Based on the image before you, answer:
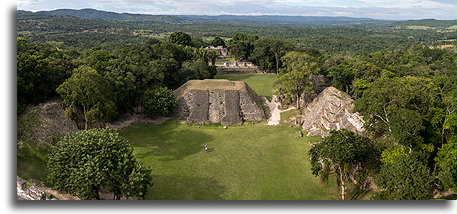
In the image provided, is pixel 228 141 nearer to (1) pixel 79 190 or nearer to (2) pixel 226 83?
(2) pixel 226 83

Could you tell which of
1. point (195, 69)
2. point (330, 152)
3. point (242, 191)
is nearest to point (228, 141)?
point (242, 191)

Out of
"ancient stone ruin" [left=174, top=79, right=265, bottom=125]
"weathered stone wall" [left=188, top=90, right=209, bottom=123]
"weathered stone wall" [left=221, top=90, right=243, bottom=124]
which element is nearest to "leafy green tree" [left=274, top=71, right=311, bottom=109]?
"ancient stone ruin" [left=174, top=79, right=265, bottom=125]

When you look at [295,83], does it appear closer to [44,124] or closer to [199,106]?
[199,106]

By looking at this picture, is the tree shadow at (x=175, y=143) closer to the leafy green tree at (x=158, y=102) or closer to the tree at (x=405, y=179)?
the leafy green tree at (x=158, y=102)

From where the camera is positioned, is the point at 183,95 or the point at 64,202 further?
the point at 183,95

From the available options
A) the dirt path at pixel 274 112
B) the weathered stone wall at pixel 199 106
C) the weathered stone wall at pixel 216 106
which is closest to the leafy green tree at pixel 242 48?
the dirt path at pixel 274 112

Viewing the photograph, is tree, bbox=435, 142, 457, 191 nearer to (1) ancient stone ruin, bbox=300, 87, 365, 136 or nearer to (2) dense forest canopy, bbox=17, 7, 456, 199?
(2) dense forest canopy, bbox=17, 7, 456, 199
